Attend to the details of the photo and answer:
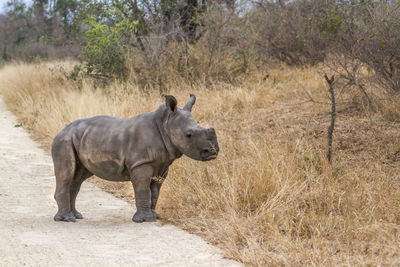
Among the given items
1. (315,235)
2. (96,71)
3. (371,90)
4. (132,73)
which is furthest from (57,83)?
(315,235)

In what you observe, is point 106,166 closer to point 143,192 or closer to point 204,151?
point 143,192

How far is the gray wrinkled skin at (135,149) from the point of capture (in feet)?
16.1

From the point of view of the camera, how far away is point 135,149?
505 cm

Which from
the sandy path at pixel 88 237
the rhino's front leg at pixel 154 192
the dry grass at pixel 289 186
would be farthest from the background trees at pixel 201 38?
the rhino's front leg at pixel 154 192

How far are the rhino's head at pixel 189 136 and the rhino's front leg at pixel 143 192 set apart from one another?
0.37m

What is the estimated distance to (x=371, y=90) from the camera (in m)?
8.95

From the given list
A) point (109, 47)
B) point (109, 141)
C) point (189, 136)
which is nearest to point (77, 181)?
point (109, 141)

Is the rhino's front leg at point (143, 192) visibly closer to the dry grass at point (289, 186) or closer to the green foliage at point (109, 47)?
the dry grass at point (289, 186)

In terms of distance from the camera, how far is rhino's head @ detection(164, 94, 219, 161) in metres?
4.85

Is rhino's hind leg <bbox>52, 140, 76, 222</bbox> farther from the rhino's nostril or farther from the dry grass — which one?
the rhino's nostril

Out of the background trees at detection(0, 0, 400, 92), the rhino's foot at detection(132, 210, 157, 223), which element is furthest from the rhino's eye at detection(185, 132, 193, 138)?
the background trees at detection(0, 0, 400, 92)

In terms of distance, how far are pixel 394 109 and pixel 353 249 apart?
4.44 meters

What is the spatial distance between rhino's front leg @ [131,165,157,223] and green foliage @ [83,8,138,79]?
8.07 meters

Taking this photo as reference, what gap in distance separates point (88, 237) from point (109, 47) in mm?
9055
